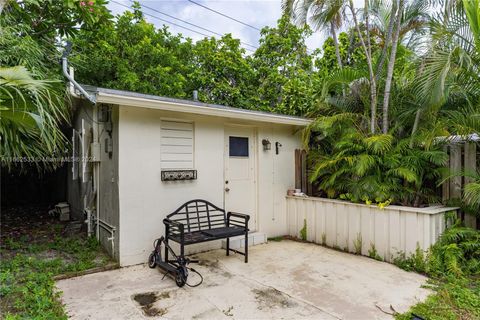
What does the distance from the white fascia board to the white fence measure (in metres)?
1.59

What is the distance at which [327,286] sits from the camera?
11.6 ft

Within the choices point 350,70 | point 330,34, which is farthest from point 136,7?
point 350,70

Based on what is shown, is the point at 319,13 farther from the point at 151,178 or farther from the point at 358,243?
the point at 151,178

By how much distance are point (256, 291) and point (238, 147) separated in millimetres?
2768

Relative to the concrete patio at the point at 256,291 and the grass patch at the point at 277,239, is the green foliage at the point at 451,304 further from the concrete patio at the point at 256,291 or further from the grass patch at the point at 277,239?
the grass patch at the point at 277,239

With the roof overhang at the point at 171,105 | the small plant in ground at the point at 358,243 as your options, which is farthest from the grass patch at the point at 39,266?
the small plant in ground at the point at 358,243

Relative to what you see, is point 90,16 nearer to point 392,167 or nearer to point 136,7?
point 392,167

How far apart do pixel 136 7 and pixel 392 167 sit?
11.1 meters

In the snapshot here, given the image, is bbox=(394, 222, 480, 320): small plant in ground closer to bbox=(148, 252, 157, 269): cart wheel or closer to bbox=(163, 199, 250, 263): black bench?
bbox=(163, 199, 250, 263): black bench

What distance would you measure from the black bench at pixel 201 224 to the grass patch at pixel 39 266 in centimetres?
113

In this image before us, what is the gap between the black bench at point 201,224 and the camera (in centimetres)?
398

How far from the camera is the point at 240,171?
18.1 ft

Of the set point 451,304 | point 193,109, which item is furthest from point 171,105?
point 451,304

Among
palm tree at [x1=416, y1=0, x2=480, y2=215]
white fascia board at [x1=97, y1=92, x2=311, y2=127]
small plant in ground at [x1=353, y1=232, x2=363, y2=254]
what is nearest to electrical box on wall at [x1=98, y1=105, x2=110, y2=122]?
white fascia board at [x1=97, y1=92, x2=311, y2=127]
